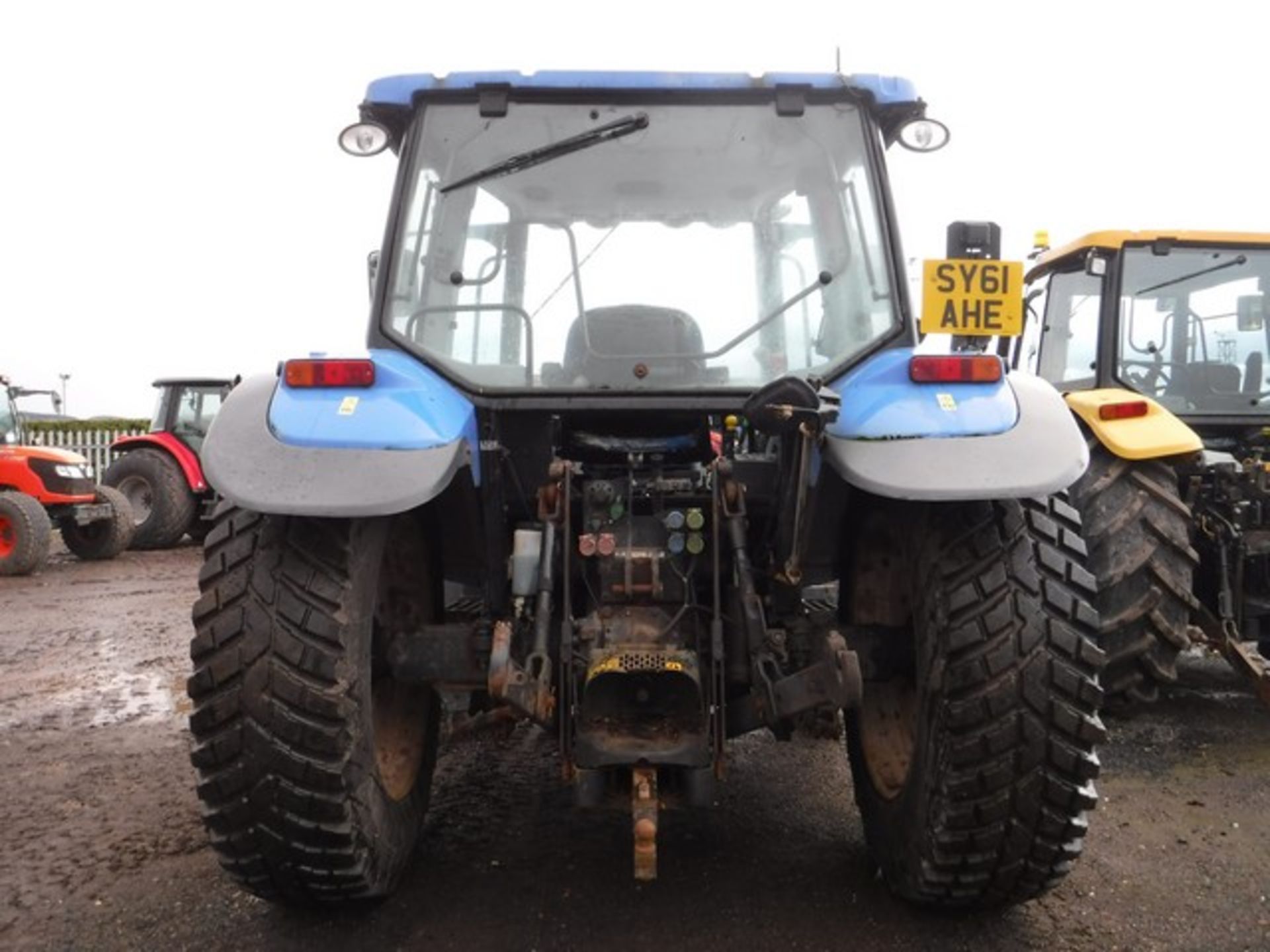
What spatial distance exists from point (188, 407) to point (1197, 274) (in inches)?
458

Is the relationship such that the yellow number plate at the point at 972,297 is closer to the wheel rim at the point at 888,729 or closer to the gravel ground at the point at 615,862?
the wheel rim at the point at 888,729

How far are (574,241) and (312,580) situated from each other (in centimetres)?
129

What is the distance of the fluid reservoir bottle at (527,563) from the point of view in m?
2.70

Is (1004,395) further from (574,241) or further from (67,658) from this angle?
(67,658)

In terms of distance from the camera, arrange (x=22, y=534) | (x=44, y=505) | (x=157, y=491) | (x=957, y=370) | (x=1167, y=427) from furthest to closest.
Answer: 1. (x=157, y=491)
2. (x=44, y=505)
3. (x=22, y=534)
4. (x=1167, y=427)
5. (x=957, y=370)

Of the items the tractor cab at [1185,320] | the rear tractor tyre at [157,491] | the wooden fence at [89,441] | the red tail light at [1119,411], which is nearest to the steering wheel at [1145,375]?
the tractor cab at [1185,320]

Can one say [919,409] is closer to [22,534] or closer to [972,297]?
[972,297]

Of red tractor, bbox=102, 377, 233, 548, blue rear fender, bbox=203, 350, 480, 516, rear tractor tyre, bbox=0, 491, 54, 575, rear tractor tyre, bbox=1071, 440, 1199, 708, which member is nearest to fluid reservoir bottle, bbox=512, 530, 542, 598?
blue rear fender, bbox=203, 350, 480, 516

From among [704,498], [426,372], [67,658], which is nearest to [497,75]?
[426,372]

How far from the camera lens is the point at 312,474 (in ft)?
7.78

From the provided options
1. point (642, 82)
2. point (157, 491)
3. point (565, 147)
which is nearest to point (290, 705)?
point (565, 147)

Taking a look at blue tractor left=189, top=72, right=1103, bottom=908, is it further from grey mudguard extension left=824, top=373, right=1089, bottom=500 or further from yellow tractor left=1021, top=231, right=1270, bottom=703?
yellow tractor left=1021, top=231, right=1270, bottom=703

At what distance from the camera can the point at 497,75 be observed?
10.1 ft

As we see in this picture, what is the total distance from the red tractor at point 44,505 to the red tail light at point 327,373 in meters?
9.41
